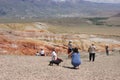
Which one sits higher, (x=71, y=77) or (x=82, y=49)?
(x=71, y=77)

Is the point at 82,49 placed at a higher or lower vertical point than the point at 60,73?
lower

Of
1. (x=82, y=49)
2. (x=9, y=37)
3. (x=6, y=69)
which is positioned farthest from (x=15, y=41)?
(x=6, y=69)

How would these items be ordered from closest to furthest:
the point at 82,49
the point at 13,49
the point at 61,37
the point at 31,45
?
the point at 13,49 < the point at 31,45 < the point at 82,49 < the point at 61,37

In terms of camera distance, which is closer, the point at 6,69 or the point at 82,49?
the point at 6,69

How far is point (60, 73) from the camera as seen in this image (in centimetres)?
2027

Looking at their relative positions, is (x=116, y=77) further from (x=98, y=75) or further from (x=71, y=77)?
(x=71, y=77)

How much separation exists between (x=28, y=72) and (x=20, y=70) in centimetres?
82

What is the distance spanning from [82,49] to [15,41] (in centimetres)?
1412

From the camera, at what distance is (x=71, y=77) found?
1912 centimetres

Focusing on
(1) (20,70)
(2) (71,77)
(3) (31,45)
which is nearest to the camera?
(2) (71,77)

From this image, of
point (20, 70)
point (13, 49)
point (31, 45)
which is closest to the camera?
point (20, 70)

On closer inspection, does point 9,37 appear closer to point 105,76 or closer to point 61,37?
point 61,37

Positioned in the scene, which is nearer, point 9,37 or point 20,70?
point 20,70

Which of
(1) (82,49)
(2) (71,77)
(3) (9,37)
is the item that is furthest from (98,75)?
(1) (82,49)
